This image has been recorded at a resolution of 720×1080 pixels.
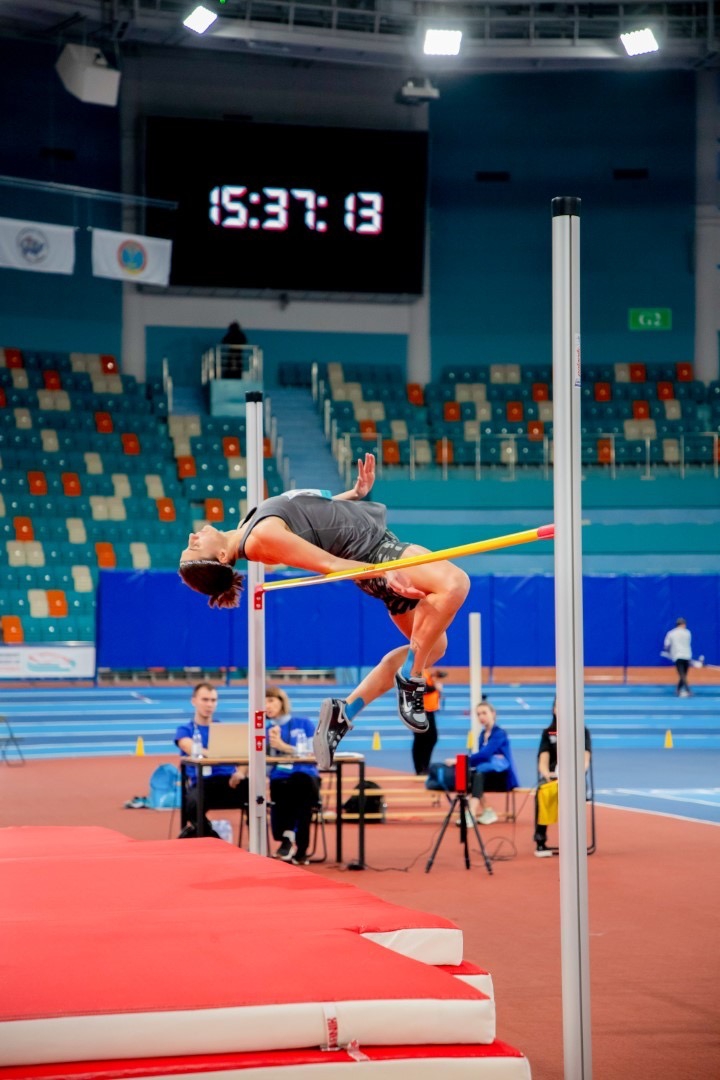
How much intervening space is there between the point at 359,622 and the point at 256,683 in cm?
1396

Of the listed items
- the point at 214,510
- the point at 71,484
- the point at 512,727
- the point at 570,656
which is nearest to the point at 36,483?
the point at 71,484

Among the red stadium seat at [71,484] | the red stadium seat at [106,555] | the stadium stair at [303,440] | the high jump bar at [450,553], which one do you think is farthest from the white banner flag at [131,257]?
the high jump bar at [450,553]

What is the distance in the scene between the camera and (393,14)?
23578mm

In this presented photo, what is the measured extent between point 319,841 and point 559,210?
7.29 metres

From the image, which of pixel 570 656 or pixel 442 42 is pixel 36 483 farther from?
pixel 570 656

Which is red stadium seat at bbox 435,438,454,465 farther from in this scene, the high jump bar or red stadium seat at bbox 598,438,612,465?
the high jump bar

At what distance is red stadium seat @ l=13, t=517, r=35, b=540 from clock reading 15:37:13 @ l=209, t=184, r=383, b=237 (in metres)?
6.84

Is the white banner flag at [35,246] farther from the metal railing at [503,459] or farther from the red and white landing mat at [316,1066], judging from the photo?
the red and white landing mat at [316,1066]

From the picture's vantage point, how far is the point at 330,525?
5.96 metres

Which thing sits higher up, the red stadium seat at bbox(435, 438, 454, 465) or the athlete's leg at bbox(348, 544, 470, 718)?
the red stadium seat at bbox(435, 438, 454, 465)

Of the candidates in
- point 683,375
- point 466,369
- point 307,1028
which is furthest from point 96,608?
point 307,1028

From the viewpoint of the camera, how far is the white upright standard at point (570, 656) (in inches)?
158

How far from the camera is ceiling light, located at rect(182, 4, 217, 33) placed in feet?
64.2

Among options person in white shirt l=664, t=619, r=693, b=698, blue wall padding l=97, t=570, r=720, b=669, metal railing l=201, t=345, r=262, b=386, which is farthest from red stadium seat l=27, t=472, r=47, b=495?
person in white shirt l=664, t=619, r=693, b=698
